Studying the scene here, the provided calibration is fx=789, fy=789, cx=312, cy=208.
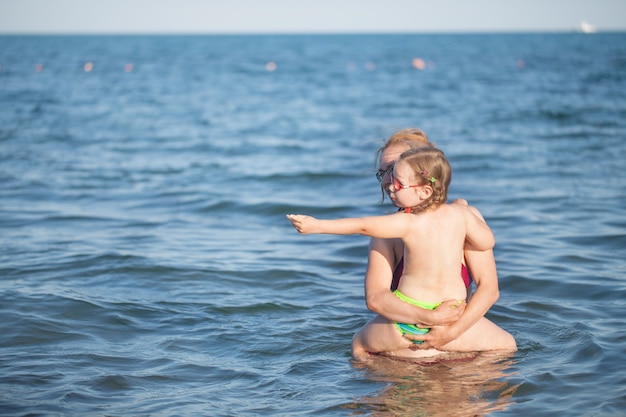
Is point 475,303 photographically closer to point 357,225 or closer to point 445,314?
point 445,314

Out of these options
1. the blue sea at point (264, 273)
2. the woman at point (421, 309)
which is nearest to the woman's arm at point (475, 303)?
the woman at point (421, 309)

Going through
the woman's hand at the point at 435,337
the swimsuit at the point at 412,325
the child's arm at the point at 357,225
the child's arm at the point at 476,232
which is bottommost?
the woman's hand at the point at 435,337

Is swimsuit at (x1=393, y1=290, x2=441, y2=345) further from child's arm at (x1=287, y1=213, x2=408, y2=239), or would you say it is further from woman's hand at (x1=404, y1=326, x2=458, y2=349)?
child's arm at (x1=287, y1=213, x2=408, y2=239)

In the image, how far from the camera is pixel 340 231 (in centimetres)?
393

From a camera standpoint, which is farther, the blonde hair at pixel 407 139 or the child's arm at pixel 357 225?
the blonde hair at pixel 407 139

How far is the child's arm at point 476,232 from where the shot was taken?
431 cm

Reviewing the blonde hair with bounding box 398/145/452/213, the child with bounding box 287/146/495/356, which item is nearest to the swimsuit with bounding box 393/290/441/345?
the child with bounding box 287/146/495/356

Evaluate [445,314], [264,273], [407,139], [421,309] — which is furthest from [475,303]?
[264,273]

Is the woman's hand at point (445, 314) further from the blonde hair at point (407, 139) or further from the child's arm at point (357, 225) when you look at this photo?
the blonde hair at point (407, 139)

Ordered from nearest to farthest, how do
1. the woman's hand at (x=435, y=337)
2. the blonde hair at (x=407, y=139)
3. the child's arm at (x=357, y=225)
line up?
the child's arm at (x=357, y=225) < the woman's hand at (x=435, y=337) < the blonde hair at (x=407, y=139)

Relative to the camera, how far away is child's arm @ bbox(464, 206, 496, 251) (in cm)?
431

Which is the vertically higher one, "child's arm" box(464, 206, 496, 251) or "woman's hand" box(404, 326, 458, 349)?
"child's arm" box(464, 206, 496, 251)

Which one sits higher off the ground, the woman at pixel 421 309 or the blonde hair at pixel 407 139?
the blonde hair at pixel 407 139

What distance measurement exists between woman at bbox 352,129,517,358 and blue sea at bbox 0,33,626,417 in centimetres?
12
